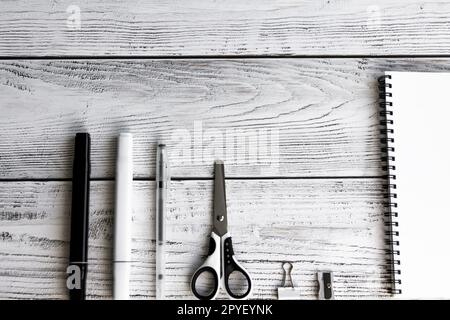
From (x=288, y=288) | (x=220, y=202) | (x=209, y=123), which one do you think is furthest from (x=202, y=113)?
(x=288, y=288)

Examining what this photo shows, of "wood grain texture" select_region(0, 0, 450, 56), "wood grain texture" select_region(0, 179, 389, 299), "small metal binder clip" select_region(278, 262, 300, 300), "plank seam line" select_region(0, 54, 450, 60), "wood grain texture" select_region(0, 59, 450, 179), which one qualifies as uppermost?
"wood grain texture" select_region(0, 0, 450, 56)

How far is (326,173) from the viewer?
71 centimetres

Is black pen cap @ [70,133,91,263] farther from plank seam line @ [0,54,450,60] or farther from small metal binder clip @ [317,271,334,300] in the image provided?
small metal binder clip @ [317,271,334,300]

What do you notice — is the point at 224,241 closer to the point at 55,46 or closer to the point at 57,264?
the point at 57,264

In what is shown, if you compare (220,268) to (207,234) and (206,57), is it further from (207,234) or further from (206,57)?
(206,57)

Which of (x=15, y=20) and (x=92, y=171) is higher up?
(x=15, y=20)

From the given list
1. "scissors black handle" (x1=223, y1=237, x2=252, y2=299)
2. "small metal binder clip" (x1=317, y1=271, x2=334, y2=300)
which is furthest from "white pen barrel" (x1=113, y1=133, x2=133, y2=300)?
"small metal binder clip" (x1=317, y1=271, x2=334, y2=300)

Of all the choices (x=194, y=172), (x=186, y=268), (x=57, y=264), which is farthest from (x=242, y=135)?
(x=57, y=264)

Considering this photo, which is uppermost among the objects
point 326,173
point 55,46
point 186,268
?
point 55,46

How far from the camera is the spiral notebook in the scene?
672 mm

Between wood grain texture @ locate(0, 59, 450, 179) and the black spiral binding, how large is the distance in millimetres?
13

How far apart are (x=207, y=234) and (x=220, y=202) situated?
1.8 inches

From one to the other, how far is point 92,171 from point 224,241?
20 cm

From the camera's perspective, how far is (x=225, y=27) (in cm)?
73
